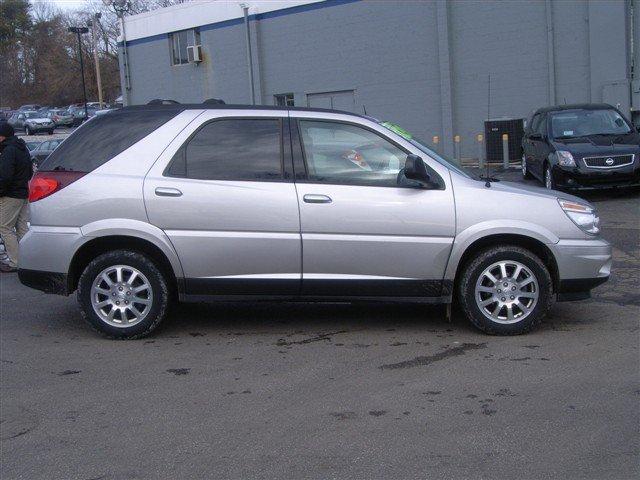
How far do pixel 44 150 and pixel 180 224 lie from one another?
72.5 feet

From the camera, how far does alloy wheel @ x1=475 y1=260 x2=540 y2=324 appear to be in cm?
642

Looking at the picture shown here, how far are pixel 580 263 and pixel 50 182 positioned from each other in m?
4.36

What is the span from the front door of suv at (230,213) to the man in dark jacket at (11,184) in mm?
3978

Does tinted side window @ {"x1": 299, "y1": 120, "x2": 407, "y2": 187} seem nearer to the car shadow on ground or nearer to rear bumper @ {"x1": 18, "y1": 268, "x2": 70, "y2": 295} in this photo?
the car shadow on ground

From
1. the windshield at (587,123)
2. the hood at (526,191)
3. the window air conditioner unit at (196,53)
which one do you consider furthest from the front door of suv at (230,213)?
the window air conditioner unit at (196,53)

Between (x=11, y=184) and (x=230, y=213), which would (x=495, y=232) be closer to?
(x=230, y=213)

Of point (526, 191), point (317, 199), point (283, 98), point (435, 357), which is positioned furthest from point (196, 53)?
point (435, 357)

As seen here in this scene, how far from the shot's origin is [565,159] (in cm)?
1398

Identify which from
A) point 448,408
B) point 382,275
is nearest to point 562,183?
point 382,275

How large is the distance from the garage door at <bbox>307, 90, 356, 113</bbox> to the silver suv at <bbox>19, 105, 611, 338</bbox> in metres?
20.7

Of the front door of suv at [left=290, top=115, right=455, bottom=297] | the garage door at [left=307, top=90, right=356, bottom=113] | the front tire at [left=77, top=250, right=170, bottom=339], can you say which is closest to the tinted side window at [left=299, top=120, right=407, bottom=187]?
the front door of suv at [left=290, top=115, right=455, bottom=297]

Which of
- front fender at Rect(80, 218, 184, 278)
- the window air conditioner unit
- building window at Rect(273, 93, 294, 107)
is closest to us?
front fender at Rect(80, 218, 184, 278)

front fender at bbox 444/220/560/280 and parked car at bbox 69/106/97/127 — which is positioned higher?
parked car at bbox 69/106/97/127

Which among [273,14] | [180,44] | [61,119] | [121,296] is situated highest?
[273,14]
